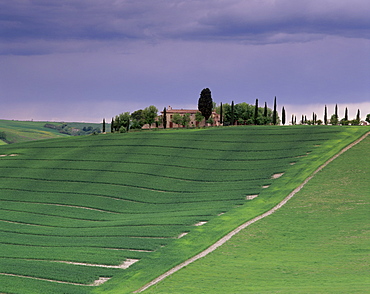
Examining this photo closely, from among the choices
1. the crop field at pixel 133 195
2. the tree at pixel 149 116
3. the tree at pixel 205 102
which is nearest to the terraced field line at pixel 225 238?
the crop field at pixel 133 195

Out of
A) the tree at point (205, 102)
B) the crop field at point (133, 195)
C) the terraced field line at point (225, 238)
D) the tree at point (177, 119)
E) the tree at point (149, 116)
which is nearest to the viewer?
the terraced field line at point (225, 238)

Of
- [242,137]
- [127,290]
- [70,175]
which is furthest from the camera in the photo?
[242,137]

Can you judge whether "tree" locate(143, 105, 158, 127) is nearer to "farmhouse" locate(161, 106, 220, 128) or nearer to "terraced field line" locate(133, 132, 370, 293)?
"farmhouse" locate(161, 106, 220, 128)

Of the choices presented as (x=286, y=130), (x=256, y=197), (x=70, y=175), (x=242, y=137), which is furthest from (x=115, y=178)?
(x=286, y=130)

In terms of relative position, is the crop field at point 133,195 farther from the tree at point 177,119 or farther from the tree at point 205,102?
the tree at point 177,119

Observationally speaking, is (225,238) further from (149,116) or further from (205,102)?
(149,116)

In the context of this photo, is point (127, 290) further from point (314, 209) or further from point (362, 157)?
point (362, 157)

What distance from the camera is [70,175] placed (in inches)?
2901

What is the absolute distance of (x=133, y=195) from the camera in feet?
201

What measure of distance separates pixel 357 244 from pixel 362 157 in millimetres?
34271

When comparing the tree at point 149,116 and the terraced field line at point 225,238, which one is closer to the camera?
the terraced field line at point 225,238

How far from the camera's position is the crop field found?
34.4 m

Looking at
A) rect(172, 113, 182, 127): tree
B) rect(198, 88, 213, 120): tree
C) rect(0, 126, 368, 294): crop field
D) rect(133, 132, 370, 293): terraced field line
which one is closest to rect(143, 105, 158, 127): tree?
rect(172, 113, 182, 127): tree

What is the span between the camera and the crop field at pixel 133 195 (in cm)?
3444
